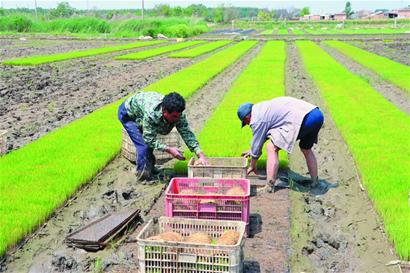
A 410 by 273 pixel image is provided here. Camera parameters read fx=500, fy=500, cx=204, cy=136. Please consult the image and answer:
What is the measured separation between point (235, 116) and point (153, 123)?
14.7ft

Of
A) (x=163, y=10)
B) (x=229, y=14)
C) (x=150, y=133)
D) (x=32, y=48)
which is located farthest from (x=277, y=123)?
(x=229, y=14)

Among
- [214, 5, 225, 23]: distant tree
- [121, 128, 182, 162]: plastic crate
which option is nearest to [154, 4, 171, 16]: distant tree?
[214, 5, 225, 23]: distant tree

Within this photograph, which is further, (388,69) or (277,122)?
(388,69)

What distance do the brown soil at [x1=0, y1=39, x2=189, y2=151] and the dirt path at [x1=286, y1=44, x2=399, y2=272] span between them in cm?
466

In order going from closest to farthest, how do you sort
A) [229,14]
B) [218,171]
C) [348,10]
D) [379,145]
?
[218,171] → [379,145] → [229,14] → [348,10]

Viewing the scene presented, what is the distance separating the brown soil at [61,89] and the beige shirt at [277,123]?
423 centimetres

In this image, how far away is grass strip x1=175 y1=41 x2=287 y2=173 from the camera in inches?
278

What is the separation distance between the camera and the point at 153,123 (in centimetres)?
511

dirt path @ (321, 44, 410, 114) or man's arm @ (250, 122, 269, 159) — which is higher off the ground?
man's arm @ (250, 122, 269, 159)

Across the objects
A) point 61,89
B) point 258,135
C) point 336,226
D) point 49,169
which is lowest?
point 61,89

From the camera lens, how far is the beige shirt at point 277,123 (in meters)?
5.18

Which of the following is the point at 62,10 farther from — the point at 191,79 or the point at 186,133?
the point at 186,133

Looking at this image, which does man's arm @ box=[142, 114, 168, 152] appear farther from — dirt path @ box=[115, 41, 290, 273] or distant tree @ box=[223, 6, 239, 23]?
distant tree @ box=[223, 6, 239, 23]

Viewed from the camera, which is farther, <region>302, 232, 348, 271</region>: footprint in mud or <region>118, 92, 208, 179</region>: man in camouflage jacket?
<region>118, 92, 208, 179</region>: man in camouflage jacket
